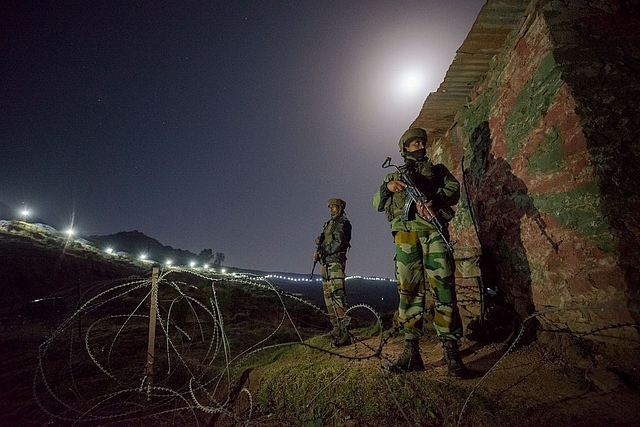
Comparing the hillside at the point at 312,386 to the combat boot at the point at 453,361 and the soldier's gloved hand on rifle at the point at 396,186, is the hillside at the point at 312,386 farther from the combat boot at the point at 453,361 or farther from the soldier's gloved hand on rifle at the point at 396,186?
the soldier's gloved hand on rifle at the point at 396,186

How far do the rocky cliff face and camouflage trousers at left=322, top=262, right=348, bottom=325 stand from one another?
Answer: 2.14 m

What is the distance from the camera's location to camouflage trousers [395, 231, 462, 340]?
2.53 m

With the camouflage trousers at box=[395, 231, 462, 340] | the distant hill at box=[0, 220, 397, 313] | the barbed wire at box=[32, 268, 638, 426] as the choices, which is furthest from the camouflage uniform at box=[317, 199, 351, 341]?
the distant hill at box=[0, 220, 397, 313]

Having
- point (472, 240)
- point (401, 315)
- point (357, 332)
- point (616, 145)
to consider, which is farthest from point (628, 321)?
point (357, 332)

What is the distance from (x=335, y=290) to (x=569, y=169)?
339 cm

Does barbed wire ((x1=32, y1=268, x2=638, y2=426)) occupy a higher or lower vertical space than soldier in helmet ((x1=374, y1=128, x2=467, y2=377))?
lower

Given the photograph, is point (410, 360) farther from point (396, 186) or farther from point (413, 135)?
point (413, 135)

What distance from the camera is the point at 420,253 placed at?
2.88 metres

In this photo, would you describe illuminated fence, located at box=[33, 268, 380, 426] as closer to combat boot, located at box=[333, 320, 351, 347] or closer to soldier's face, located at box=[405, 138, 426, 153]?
combat boot, located at box=[333, 320, 351, 347]

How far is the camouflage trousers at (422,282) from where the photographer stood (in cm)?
253

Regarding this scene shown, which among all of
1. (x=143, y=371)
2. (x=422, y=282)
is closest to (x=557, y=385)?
(x=422, y=282)

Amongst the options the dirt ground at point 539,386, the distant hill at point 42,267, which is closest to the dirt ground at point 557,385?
the dirt ground at point 539,386

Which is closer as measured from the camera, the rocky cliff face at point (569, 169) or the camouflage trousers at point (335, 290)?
the rocky cliff face at point (569, 169)

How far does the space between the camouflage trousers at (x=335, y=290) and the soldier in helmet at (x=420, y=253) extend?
5.69 feet
